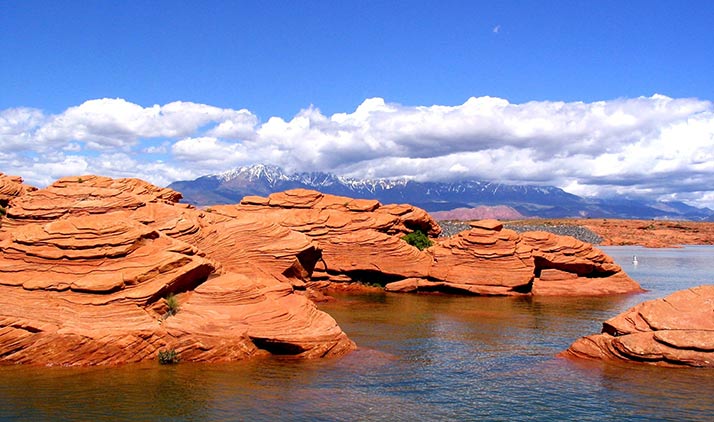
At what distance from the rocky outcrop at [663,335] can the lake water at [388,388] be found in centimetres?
77

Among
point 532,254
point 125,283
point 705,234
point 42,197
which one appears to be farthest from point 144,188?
point 705,234

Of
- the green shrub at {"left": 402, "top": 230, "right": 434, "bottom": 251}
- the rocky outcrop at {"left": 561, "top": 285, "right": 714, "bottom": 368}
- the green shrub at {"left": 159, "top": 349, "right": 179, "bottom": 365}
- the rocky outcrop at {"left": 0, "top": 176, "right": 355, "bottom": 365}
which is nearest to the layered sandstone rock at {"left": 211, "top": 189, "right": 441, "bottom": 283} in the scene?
the green shrub at {"left": 402, "top": 230, "right": 434, "bottom": 251}

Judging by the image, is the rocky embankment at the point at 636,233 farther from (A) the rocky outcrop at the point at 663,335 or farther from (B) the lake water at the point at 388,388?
(B) the lake water at the point at 388,388

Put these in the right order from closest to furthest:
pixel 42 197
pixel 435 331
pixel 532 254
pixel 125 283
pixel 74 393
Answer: pixel 74 393, pixel 125 283, pixel 435 331, pixel 42 197, pixel 532 254

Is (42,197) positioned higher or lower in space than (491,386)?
higher

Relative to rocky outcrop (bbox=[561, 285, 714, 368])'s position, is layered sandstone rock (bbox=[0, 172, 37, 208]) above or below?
above

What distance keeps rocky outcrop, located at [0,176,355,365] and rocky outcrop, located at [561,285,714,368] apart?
10.3 metres

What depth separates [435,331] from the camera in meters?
32.0

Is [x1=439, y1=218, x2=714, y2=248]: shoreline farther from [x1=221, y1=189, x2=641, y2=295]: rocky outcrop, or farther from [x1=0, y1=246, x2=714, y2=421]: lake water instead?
[x1=0, y1=246, x2=714, y2=421]: lake water

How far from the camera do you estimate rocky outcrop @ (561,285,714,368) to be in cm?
2367

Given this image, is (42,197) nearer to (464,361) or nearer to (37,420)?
(37,420)

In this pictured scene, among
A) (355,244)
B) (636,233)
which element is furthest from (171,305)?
(636,233)

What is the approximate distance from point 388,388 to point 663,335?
1118cm

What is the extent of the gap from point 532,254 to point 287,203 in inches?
862
